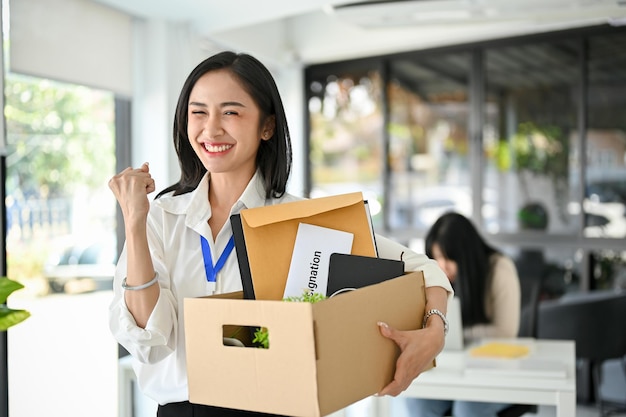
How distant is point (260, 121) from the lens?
1524 millimetres

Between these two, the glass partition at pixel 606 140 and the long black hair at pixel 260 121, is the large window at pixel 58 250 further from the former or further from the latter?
the glass partition at pixel 606 140

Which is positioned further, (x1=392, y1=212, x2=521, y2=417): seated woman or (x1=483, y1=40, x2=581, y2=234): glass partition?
(x1=483, y1=40, x2=581, y2=234): glass partition

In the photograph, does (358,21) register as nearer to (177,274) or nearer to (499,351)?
(499,351)

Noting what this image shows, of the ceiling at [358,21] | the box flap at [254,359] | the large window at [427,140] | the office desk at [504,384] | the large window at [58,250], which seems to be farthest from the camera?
the large window at [427,140]

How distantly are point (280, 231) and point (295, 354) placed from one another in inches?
12.6

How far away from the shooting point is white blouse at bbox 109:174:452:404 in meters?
A: 1.42

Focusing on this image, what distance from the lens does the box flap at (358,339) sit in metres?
1.14

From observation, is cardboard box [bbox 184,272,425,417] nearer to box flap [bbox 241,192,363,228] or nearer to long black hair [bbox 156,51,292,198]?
box flap [bbox 241,192,363,228]

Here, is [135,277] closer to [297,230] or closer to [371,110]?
[297,230]

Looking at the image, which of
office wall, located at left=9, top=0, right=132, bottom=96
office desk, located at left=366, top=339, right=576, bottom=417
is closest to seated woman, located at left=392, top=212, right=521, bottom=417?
office desk, located at left=366, top=339, right=576, bottom=417

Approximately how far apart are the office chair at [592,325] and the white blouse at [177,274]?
11.8ft

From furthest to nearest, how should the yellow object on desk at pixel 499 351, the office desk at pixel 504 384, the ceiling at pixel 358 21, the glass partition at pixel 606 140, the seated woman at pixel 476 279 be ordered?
the glass partition at pixel 606 140, the ceiling at pixel 358 21, the seated woman at pixel 476 279, the yellow object on desk at pixel 499 351, the office desk at pixel 504 384

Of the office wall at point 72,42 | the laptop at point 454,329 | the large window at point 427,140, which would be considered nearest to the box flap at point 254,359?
the laptop at point 454,329

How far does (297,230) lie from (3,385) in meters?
2.42
